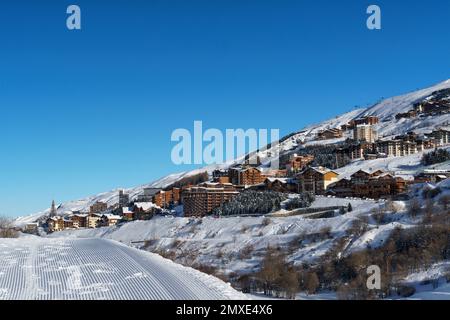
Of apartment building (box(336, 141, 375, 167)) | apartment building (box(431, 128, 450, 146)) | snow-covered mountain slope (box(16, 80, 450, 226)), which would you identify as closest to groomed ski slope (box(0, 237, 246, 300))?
snow-covered mountain slope (box(16, 80, 450, 226))

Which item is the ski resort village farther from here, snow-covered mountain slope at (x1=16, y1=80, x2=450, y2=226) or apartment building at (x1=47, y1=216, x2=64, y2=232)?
snow-covered mountain slope at (x1=16, y1=80, x2=450, y2=226)

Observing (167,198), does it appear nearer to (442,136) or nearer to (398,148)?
(398,148)

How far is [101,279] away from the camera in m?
10.7

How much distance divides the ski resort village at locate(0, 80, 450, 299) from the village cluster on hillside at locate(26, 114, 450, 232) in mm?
135

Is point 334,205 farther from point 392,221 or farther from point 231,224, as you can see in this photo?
point 392,221

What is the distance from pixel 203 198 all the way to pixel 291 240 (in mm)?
22172

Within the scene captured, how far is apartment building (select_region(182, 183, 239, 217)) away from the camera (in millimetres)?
48656

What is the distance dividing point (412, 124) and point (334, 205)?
160 ft

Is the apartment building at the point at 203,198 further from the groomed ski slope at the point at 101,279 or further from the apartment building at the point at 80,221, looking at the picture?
the groomed ski slope at the point at 101,279

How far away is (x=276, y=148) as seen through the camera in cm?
10175

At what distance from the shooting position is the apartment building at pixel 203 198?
48.7m

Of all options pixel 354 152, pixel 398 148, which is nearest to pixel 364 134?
pixel 354 152

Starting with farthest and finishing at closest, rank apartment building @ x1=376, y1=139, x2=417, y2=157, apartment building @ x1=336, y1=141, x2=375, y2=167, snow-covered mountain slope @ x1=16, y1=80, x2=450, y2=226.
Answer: snow-covered mountain slope @ x1=16, y1=80, x2=450, y2=226
apartment building @ x1=336, y1=141, x2=375, y2=167
apartment building @ x1=376, y1=139, x2=417, y2=157
